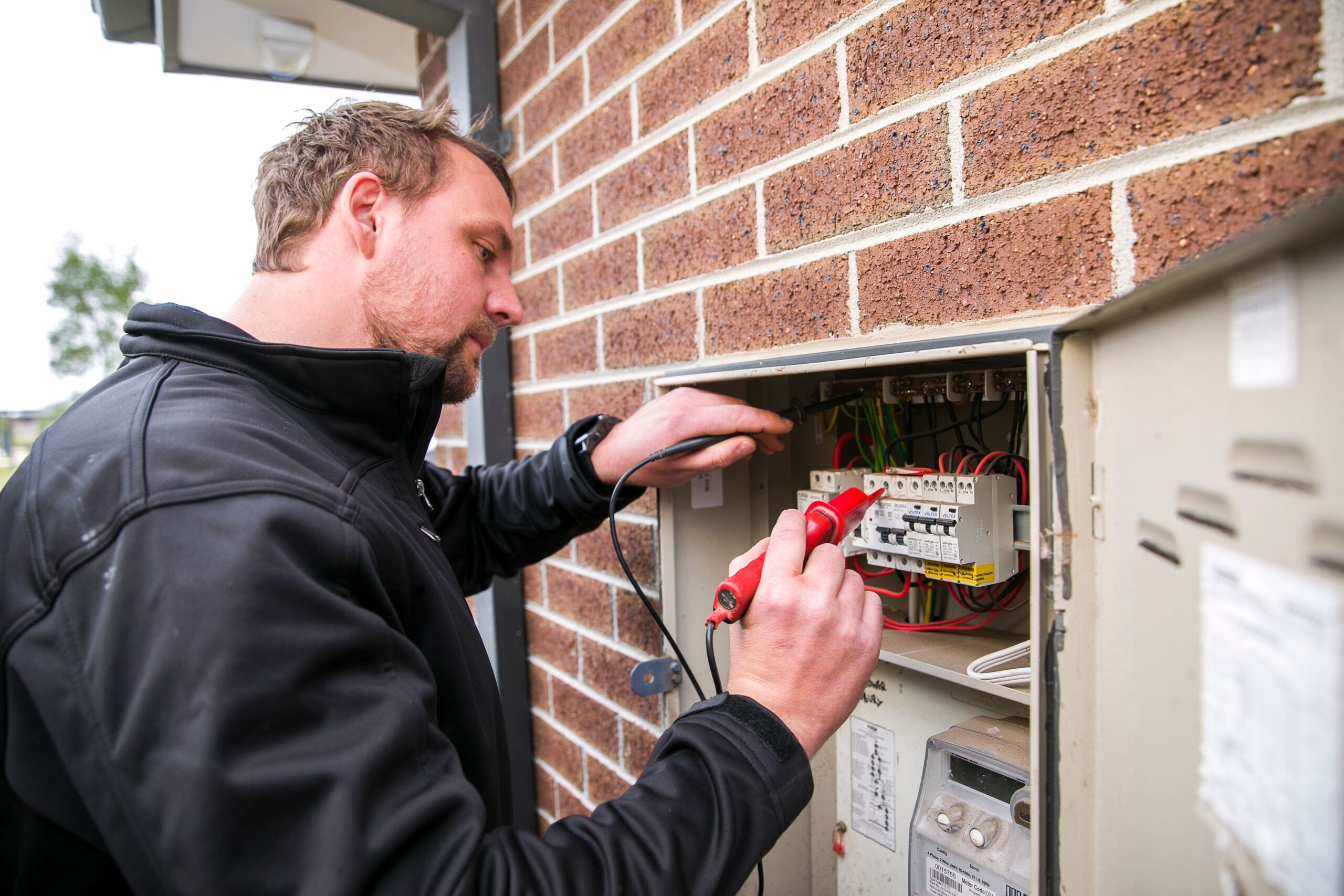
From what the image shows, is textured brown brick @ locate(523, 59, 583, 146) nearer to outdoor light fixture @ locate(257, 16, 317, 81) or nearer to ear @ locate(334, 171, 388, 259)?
ear @ locate(334, 171, 388, 259)

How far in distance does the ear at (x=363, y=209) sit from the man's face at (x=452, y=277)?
0.02 meters

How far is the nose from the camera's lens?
46.6 inches

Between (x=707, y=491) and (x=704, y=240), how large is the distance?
1.30 feet

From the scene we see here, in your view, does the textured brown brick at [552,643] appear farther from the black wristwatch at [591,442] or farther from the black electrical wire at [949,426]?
the black electrical wire at [949,426]

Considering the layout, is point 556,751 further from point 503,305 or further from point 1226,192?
point 1226,192

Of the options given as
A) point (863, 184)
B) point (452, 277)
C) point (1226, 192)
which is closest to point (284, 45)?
point (452, 277)

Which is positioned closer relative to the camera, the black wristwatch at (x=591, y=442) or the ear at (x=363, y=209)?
the ear at (x=363, y=209)

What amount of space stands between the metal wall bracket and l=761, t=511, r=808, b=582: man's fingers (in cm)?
47

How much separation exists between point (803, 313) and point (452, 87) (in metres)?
1.34

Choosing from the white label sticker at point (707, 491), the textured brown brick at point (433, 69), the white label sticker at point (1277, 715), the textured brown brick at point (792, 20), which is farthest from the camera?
the textured brown brick at point (433, 69)

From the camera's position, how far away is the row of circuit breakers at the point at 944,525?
786 mm

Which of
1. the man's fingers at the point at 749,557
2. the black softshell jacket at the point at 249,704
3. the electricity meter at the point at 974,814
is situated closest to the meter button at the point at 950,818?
the electricity meter at the point at 974,814

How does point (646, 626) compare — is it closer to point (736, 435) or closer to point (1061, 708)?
point (736, 435)

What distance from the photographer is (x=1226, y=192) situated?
55 centimetres
